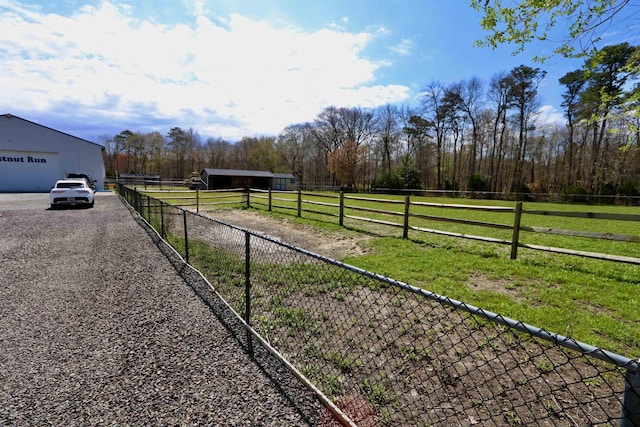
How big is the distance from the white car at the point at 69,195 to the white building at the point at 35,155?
57.8 ft

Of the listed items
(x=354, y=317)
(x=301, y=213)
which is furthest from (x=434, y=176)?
(x=354, y=317)

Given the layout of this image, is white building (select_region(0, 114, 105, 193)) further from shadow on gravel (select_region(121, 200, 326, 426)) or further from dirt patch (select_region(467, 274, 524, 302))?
dirt patch (select_region(467, 274, 524, 302))

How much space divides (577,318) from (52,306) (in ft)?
21.7

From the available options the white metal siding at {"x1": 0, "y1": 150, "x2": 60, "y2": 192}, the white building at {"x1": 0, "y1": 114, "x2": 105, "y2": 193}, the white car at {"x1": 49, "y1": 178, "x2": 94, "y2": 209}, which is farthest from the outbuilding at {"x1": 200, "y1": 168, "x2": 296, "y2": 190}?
the white car at {"x1": 49, "y1": 178, "x2": 94, "y2": 209}

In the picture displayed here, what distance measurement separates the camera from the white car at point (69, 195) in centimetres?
1447

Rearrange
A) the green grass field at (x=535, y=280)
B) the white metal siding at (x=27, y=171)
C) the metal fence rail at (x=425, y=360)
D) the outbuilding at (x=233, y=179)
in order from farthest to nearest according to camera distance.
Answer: the outbuilding at (x=233, y=179) < the white metal siding at (x=27, y=171) < the green grass field at (x=535, y=280) < the metal fence rail at (x=425, y=360)

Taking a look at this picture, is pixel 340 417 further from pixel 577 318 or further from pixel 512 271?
pixel 512 271

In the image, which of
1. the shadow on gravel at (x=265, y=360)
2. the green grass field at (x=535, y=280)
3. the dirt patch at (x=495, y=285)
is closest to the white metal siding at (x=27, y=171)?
the shadow on gravel at (x=265, y=360)

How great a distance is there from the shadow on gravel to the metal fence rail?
14 centimetres

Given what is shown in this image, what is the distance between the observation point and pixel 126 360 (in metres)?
2.80

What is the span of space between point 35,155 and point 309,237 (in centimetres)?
3294

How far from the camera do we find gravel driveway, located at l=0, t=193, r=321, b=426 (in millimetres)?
2203

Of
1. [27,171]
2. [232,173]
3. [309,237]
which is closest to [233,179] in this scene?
[232,173]

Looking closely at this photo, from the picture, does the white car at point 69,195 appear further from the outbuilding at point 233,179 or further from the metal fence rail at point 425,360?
the outbuilding at point 233,179
